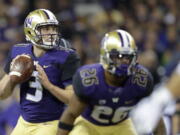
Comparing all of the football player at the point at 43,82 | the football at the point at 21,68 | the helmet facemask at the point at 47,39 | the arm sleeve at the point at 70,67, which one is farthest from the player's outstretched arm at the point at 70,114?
the helmet facemask at the point at 47,39

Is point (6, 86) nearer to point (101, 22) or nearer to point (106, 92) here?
point (106, 92)

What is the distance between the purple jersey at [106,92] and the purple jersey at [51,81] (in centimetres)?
38

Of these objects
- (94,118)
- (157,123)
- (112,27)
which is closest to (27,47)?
(94,118)

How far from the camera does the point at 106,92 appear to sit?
4863 millimetres

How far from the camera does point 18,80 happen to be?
17.2 ft

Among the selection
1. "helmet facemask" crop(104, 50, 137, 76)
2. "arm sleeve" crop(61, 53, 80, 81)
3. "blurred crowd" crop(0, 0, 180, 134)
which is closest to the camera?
"helmet facemask" crop(104, 50, 137, 76)

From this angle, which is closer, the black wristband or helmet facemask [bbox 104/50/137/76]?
helmet facemask [bbox 104/50/137/76]

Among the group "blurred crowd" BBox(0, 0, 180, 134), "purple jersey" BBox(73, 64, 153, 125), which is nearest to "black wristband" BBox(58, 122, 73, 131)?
"purple jersey" BBox(73, 64, 153, 125)

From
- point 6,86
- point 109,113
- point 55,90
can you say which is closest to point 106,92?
point 109,113

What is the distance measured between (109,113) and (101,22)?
6162mm

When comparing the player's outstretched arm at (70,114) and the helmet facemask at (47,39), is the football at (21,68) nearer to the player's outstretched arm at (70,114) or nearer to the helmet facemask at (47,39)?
the helmet facemask at (47,39)

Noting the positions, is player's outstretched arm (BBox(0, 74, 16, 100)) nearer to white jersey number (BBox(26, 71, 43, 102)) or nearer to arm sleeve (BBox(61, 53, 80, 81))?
white jersey number (BBox(26, 71, 43, 102))

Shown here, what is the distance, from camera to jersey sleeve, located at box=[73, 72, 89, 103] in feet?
15.8

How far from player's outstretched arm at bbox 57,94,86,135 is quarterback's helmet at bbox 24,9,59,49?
63 cm
